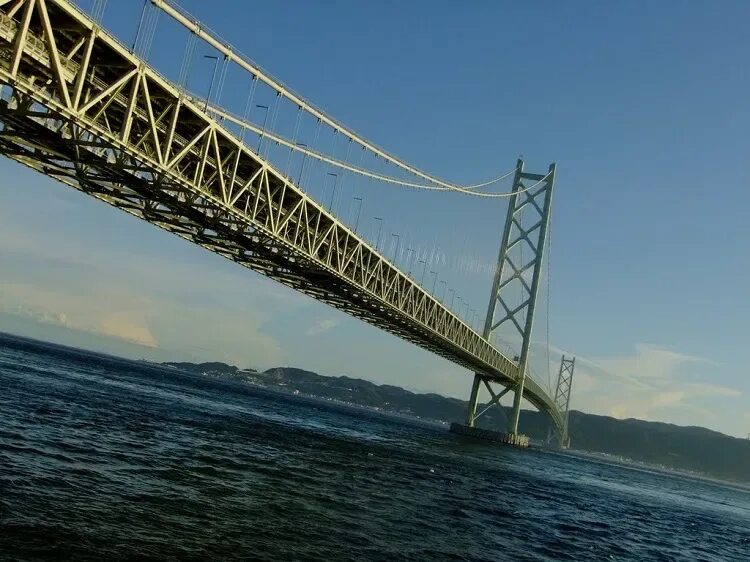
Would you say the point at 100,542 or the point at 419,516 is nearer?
the point at 100,542

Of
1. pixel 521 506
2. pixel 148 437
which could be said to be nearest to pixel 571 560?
pixel 521 506

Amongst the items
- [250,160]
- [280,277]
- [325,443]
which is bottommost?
[325,443]

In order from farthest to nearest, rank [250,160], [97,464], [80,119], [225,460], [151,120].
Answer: [250,160] → [225,460] → [151,120] → [80,119] → [97,464]

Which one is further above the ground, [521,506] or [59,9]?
[59,9]

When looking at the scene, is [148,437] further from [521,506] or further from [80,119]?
[521,506]

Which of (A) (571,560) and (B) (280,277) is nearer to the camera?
(A) (571,560)

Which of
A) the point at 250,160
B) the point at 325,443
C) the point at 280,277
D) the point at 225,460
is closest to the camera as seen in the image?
the point at 225,460

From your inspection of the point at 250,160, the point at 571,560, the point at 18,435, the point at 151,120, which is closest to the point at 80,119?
the point at 151,120

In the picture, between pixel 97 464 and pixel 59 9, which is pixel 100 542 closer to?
pixel 97 464

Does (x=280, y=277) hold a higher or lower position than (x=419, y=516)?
higher
